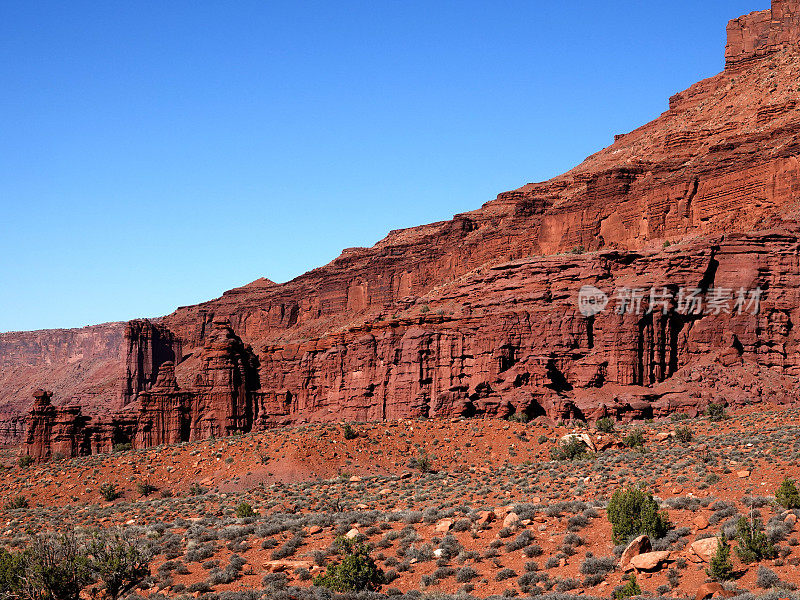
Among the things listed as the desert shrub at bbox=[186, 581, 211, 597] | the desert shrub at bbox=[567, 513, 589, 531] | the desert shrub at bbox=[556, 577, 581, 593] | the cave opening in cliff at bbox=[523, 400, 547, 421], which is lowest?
the desert shrub at bbox=[186, 581, 211, 597]

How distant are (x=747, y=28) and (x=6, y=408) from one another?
12368cm

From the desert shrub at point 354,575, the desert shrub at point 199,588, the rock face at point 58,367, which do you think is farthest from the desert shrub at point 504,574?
the rock face at point 58,367

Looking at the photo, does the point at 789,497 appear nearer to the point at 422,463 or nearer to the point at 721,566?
the point at 721,566

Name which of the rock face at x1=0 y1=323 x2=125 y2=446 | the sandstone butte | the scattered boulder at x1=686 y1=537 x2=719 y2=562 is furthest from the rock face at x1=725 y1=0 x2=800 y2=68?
the rock face at x1=0 y1=323 x2=125 y2=446

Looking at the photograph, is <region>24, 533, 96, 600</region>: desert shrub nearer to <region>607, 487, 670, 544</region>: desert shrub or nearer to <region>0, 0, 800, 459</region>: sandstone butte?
<region>607, 487, 670, 544</region>: desert shrub

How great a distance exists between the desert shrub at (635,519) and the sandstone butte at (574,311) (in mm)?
26575

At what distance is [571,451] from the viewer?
4034 centimetres

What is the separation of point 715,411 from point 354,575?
96.7 feet

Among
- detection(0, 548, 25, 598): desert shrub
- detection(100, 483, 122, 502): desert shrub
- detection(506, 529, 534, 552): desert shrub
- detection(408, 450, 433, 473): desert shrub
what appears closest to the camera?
detection(0, 548, 25, 598): desert shrub

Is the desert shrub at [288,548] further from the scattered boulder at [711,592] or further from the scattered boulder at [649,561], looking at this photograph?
the scattered boulder at [711,592]

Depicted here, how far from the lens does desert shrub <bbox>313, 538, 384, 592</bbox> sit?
2112 cm

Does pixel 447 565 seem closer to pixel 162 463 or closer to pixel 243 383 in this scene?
pixel 162 463

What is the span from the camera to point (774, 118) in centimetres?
7575

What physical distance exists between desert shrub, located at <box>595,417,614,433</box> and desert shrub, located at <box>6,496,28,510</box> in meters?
31.8
